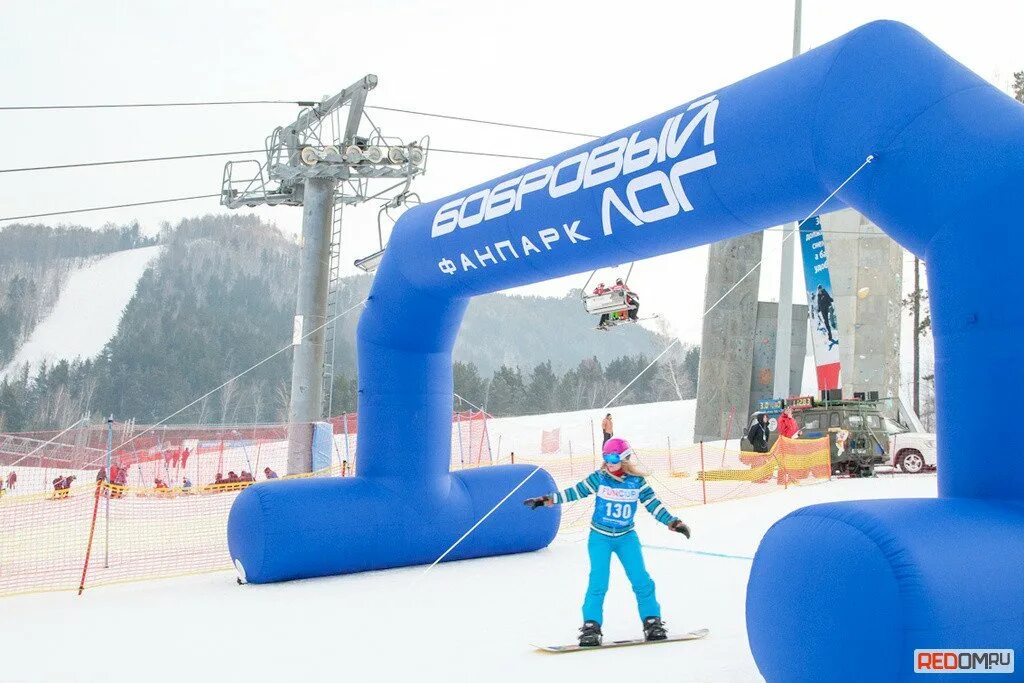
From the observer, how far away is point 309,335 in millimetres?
16078

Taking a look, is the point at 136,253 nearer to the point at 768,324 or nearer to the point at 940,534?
the point at 768,324

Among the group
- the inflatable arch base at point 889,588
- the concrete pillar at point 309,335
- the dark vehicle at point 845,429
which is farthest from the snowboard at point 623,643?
the dark vehicle at point 845,429

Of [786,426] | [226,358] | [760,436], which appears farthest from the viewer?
[226,358]

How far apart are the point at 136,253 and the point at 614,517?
137564mm

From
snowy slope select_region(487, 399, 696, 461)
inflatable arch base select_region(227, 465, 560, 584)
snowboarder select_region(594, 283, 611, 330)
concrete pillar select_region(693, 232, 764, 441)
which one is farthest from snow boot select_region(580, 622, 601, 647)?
snowy slope select_region(487, 399, 696, 461)

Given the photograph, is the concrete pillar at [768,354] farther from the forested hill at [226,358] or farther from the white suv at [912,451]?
the forested hill at [226,358]

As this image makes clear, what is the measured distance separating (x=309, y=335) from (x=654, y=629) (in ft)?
36.8

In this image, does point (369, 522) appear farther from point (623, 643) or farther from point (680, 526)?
point (680, 526)

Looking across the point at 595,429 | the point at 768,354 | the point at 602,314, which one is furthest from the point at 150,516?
the point at 595,429

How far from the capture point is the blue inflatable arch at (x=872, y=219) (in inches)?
147

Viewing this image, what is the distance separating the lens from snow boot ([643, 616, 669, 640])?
5.88 meters

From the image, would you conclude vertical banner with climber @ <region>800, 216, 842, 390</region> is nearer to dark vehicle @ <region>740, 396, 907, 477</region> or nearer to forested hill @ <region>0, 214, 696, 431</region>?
dark vehicle @ <region>740, 396, 907, 477</region>

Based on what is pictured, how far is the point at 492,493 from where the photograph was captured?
9984 millimetres

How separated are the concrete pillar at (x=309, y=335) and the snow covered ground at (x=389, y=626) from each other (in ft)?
20.8
